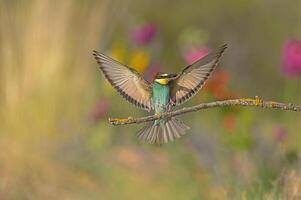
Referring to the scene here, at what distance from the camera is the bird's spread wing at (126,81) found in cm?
397

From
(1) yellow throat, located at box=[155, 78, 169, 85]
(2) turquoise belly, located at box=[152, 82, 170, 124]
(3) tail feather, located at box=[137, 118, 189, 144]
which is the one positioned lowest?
(3) tail feather, located at box=[137, 118, 189, 144]

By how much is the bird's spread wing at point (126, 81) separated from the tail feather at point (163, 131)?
8 cm

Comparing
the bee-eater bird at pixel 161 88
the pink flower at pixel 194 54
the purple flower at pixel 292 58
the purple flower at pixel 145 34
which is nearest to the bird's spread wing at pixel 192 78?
the bee-eater bird at pixel 161 88

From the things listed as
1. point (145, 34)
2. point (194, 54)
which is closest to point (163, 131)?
point (194, 54)

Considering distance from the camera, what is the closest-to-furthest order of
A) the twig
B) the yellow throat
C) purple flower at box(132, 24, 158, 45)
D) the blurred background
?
the twig
the yellow throat
the blurred background
purple flower at box(132, 24, 158, 45)

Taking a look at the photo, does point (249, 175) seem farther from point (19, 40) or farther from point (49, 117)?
point (19, 40)

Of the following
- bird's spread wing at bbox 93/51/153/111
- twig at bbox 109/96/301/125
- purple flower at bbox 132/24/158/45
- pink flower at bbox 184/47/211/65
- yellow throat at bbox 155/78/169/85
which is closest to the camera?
twig at bbox 109/96/301/125

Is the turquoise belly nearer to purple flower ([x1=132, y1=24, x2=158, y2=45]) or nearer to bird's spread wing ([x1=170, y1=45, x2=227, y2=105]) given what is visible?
bird's spread wing ([x1=170, y1=45, x2=227, y2=105])

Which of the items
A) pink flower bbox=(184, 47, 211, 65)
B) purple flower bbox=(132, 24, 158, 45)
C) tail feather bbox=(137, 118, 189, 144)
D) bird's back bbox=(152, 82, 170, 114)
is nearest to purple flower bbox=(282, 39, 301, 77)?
pink flower bbox=(184, 47, 211, 65)

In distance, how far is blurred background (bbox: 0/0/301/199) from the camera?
22.3ft

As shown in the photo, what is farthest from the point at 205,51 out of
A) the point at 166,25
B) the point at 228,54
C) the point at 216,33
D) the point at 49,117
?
the point at 166,25

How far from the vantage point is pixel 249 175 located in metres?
6.63

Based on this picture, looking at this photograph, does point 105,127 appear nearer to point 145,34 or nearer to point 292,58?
point 145,34

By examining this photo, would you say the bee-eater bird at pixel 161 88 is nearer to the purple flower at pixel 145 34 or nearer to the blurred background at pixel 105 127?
the blurred background at pixel 105 127
